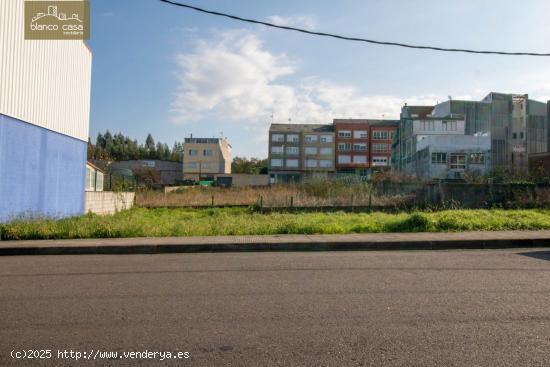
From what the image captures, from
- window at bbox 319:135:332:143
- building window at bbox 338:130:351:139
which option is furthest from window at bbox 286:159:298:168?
building window at bbox 338:130:351:139

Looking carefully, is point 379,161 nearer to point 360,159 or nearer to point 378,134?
point 360,159

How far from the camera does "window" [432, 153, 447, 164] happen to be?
54875mm

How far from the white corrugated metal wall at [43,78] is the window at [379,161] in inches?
2985

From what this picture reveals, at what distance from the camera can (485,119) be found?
233 feet

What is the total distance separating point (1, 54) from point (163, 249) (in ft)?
28.7

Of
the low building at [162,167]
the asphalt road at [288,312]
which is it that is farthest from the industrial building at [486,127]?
the asphalt road at [288,312]

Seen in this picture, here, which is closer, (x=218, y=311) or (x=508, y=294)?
(x=218, y=311)

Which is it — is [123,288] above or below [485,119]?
below

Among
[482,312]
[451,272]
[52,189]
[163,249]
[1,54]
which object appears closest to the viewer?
[482,312]

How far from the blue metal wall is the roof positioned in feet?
241

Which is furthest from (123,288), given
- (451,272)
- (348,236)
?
(348,236)

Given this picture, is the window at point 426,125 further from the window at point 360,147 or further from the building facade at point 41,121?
the building facade at point 41,121

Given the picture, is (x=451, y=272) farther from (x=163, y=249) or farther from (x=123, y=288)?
(x=163, y=249)

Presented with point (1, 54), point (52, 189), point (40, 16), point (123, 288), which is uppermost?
point (40, 16)
